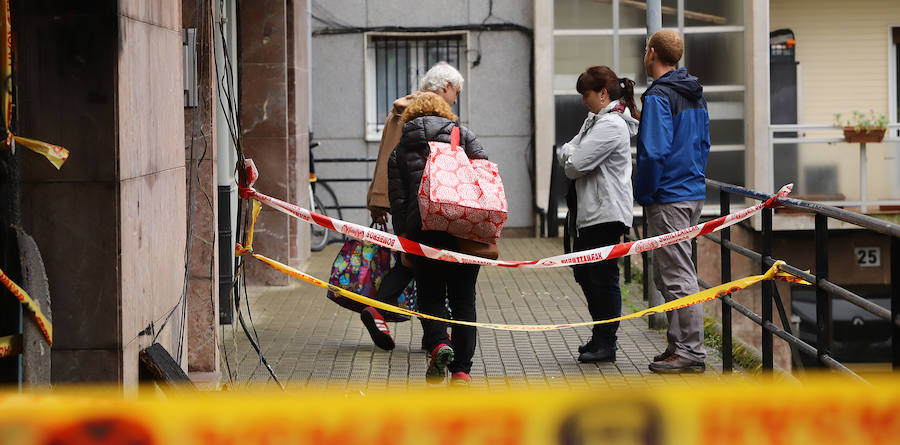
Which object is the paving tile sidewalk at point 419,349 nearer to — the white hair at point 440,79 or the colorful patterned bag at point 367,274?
the colorful patterned bag at point 367,274

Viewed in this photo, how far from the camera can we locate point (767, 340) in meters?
6.15

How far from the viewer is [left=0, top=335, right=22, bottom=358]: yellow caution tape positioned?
3877 millimetres

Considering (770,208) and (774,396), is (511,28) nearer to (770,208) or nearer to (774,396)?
(770,208)

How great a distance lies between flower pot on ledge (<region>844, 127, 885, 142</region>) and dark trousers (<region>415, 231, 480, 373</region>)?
10800 millimetres

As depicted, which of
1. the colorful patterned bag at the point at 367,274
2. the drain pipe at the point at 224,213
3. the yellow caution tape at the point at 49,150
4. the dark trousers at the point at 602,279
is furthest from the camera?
the drain pipe at the point at 224,213

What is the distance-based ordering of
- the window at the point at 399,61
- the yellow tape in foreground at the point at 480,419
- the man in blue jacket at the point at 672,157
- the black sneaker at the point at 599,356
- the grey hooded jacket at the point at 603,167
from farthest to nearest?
the window at the point at 399,61 → the black sneaker at the point at 599,356 → the grey hooded jacket at the point at 603,167 → the man in blue jacket at the point at 672,157 → the yellow tape in foreground at the point at 480,419

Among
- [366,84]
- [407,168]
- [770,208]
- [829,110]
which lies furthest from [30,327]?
[829,110]

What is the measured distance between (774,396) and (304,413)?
67 centimetres

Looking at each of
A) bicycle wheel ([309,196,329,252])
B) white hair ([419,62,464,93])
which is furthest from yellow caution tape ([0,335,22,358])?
bicycle wheel ([309,196,329,252])

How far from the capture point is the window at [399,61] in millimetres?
16969

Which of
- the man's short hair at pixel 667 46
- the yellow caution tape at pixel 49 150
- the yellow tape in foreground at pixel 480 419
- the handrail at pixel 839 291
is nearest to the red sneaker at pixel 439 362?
the handrail at pixel 839 291

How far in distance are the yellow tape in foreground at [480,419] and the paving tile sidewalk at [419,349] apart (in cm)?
424

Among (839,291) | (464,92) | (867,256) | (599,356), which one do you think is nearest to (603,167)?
(599,356)

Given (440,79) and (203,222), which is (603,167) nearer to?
(440,79)
